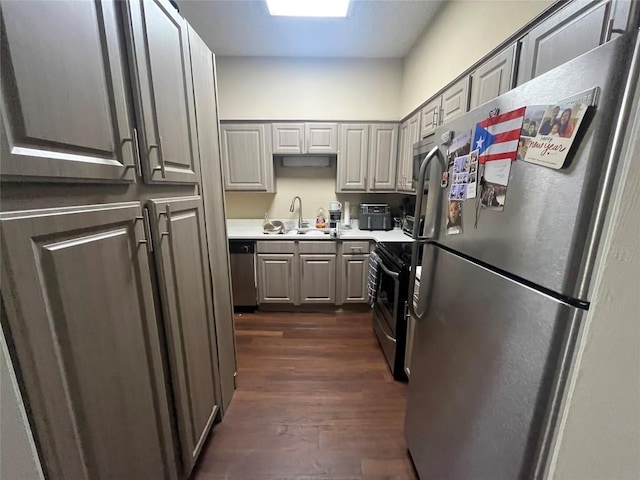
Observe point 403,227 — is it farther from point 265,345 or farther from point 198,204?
point 198,204

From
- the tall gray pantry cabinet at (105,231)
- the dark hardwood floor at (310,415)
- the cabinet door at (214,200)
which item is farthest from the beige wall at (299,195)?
the tall gray pantry cabinet at (105,231)

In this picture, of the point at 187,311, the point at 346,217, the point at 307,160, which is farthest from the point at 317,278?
the point at 187,311

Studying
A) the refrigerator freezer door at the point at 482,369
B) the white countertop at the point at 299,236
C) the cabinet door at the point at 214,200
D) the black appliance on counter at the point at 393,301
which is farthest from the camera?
the white countertop at the point at 299,236

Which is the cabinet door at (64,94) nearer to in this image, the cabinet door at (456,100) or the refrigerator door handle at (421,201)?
the refrigerator door handle at (421,201)

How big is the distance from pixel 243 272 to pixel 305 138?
66.0 inches

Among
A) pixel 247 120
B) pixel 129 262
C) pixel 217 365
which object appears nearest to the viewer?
pixel 129 262

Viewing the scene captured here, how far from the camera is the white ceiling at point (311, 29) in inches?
85.5

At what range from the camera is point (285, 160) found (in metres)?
3.22

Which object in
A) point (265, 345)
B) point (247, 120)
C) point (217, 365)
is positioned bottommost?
point (265, 345)

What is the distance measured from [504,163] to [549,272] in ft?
1.01

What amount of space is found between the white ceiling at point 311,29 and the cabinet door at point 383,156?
0.82 meters

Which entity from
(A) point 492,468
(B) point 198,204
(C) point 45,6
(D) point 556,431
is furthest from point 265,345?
(C) point 45,6

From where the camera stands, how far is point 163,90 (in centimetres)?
99

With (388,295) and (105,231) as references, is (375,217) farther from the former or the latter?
(105,231)
